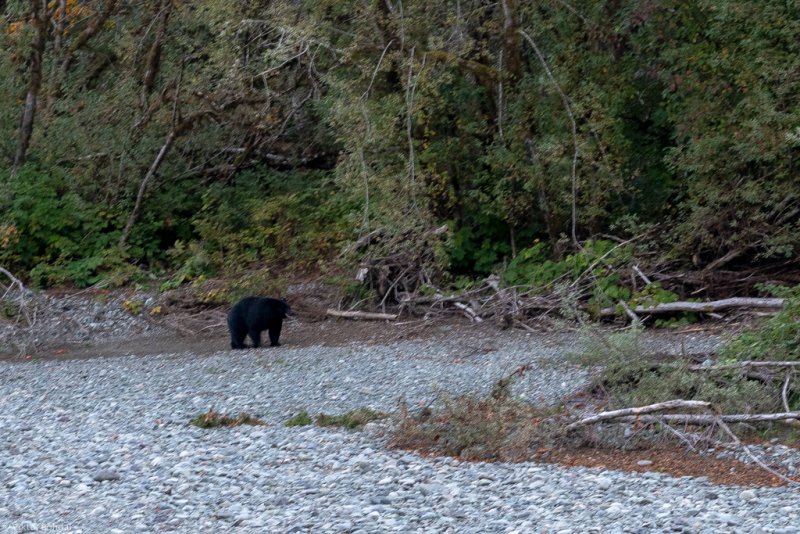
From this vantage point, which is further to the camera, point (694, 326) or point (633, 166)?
point (633, 166)

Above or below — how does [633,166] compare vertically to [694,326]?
above

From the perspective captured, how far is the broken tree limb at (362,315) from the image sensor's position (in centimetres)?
1881

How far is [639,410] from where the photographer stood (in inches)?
398

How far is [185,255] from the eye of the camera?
22375 millimetres

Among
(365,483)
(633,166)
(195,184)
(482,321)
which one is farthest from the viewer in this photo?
(195,184)

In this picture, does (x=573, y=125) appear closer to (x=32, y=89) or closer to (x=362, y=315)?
(x=362, y=315)

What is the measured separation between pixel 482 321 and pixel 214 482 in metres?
9.37

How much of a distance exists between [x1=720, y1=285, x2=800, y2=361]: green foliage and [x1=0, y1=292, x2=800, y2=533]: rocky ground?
66.1 inches

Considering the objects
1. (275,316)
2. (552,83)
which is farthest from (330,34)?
(275,316)

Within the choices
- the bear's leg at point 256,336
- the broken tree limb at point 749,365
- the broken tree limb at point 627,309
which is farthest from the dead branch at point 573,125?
the broken tree limb at point 749,365

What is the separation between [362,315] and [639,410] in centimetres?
944

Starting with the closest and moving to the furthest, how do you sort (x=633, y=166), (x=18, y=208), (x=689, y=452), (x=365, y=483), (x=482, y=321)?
(x=365, y=483), (x=689, y=452), (x=482, y=321), (x=633, y=166), (x=18, y=208)

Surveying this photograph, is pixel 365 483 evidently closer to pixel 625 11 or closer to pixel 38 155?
pixel 625 11

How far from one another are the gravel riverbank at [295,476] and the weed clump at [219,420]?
0.17 metres
